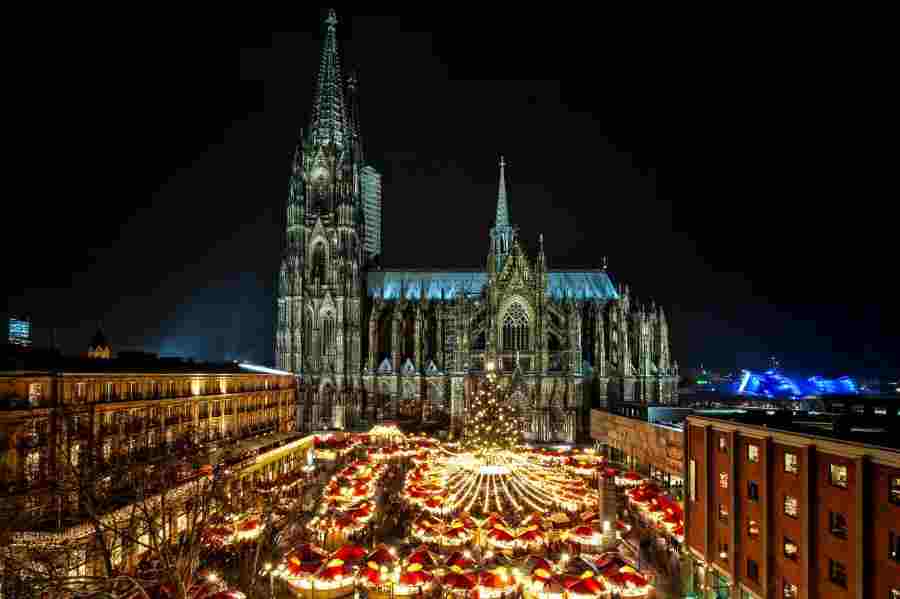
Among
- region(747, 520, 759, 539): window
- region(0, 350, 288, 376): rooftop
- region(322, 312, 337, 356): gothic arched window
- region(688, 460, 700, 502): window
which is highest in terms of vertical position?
region(322, 312, 337, 356): gothic arched window

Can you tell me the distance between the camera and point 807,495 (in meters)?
24.3

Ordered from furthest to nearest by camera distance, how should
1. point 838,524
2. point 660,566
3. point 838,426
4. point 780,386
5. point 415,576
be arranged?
point 780,386 → point 660,566 → point 415,576 → point 838,426 → point 838,524

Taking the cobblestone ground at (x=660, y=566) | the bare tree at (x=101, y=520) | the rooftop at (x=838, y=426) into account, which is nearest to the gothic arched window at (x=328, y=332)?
the bare tree at (x=101, y=520)

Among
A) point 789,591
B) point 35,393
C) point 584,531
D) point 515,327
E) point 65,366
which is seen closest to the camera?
point 789,591

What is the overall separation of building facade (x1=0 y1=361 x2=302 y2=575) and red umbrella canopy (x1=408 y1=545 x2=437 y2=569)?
9.90 m

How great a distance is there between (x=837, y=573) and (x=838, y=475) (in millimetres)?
3330

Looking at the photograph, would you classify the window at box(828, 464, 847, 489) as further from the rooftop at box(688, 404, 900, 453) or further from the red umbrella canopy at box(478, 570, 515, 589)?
the red umbrella canopy at box(478, 570, 515, 589)

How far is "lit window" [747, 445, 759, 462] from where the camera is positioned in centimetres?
2851

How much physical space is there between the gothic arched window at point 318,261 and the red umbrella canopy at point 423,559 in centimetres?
6190

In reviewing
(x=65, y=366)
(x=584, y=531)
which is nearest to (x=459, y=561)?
(x=584, y=531)

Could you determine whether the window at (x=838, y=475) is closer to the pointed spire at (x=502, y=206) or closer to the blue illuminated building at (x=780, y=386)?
the pointed spire at (x=502, y=206)

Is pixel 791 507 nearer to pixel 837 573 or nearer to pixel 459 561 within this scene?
pixel 837 573

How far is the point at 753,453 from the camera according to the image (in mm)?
28812

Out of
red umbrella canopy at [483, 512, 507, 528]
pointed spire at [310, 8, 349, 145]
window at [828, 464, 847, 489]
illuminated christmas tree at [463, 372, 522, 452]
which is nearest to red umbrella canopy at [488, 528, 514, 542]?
red umbrella canopy at [483, 512, 507, 528]
